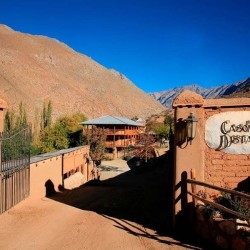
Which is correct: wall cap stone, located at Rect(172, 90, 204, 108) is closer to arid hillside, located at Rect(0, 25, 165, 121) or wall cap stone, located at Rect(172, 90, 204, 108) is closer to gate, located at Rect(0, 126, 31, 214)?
gate, located at Rect(0, 126, 31, 214)

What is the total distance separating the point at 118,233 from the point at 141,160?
25.4m

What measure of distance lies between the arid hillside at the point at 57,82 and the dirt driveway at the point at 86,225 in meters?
61.8

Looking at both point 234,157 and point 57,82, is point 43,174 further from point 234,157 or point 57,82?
point 57,82

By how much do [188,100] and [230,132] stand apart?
1.24 metres

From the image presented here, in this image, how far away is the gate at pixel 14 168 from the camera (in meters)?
9.64

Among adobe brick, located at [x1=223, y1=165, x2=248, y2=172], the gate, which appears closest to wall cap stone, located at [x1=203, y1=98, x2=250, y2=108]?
adobe brick, located at [x1=223, y1=165, x2=248, y2=172]

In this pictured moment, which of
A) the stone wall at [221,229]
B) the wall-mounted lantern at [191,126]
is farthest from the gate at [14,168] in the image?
the stone wall at [221,229]

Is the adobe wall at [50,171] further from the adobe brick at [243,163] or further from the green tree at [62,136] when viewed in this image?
the green tree at [62,136]

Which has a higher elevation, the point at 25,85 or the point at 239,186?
the point at 25,85

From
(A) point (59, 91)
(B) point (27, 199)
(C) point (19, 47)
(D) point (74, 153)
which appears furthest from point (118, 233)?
(C) point (19, 47)

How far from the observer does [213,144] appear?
25.7 ft

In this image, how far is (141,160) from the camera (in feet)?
108

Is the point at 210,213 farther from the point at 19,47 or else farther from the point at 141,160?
the point at 19,47

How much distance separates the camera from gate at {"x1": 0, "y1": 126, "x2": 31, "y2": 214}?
31.6 ft
